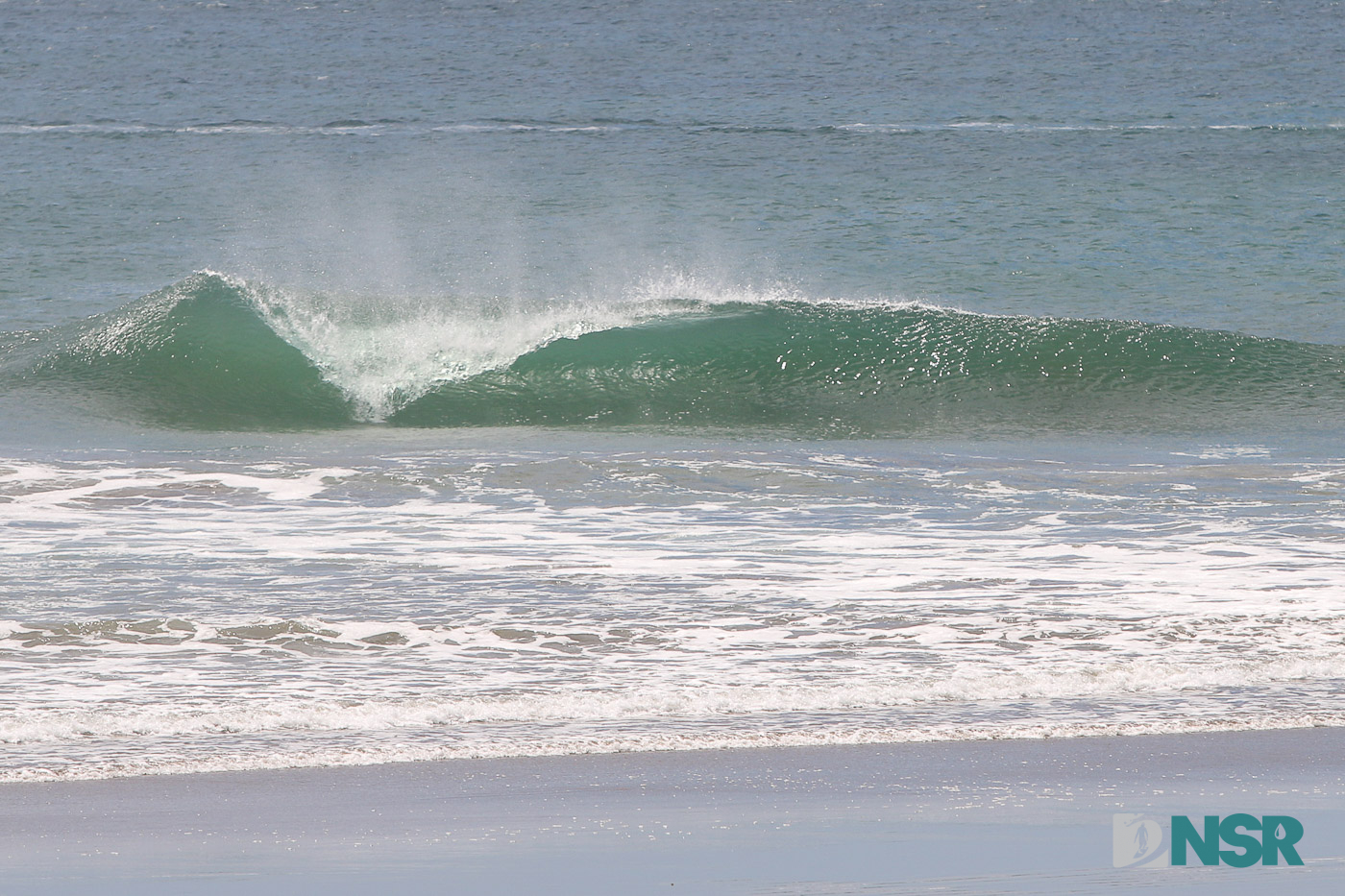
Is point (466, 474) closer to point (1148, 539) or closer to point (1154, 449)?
point (1148, 539)

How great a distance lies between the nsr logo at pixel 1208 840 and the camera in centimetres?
258

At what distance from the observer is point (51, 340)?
13.7m

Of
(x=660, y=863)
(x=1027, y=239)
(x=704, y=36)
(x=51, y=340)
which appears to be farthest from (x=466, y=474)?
(x=704, y=36)

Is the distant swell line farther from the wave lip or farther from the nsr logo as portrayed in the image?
the nsr logo

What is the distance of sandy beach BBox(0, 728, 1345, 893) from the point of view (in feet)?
8.11

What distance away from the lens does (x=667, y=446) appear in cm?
916

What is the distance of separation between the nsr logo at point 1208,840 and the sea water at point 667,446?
536 mm

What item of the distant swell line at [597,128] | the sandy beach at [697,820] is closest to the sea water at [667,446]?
the sandy beach at [697,820]

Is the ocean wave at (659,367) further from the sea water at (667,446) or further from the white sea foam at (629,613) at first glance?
the white sea foam at (629,613)

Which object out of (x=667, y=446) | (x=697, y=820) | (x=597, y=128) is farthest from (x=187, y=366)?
(x=597, y=128)

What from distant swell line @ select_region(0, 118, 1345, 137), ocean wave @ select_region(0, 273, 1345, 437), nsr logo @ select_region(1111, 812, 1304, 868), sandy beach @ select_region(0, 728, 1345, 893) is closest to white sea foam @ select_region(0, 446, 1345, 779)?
sandy beach @ select_region(0, 728, 1345, 893)

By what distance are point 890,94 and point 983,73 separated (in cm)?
331

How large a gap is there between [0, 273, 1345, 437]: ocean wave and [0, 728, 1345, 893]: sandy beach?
283 inches

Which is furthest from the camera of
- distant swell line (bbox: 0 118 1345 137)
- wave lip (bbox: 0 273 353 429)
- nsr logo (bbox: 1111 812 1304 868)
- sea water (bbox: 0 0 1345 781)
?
distant swell line (bbox: 0 118 1345 137)
